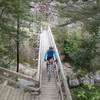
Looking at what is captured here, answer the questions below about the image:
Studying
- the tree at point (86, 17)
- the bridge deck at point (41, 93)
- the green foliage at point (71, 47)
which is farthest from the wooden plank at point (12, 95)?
the green foliage at point (71, 47)

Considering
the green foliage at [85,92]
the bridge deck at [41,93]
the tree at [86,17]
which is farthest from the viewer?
the green foliage at [85,92]

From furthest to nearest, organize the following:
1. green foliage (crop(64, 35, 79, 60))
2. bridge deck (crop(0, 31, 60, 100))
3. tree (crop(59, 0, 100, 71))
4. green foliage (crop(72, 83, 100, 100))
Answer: green foliage (crop(64, 35, 79, 60)) → green foliage (crop(72, 83, 100, 100)) → tree (crop(59, 0, 100, 71)) → bridge deck (crop(0, 31, 60, 100))

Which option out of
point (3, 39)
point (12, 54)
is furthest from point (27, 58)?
point (3, 39)

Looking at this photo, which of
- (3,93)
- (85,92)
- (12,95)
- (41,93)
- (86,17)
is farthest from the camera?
(85,92)

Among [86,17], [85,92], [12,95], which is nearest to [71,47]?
[85,92]

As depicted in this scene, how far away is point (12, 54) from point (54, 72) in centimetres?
538

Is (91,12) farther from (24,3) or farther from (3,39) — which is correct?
(3,39)

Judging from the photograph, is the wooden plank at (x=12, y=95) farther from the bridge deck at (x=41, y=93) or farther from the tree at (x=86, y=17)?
the tree at (x=86, y=17)

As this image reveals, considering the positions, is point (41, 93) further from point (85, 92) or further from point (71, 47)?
point (71, 47)

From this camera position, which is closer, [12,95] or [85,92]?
[12,95]

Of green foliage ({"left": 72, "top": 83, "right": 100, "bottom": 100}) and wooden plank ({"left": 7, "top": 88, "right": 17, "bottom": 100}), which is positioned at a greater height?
wooden plank ({"left": 7, "top": 88, "right": 17, "bottom": 100})

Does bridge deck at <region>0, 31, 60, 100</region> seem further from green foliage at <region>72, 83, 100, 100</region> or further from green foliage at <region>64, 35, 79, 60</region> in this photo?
green foliage at <region>64, 35, 79, 60</region>

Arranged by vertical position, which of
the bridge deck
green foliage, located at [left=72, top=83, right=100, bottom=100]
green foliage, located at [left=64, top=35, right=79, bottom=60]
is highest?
green foliage, located at [left=64, top=35, right=79, bottom=60]

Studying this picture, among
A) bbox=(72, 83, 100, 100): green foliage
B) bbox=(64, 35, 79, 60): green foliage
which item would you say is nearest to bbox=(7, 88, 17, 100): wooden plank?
bbox=(72, 83, 100, 100): green foliage
